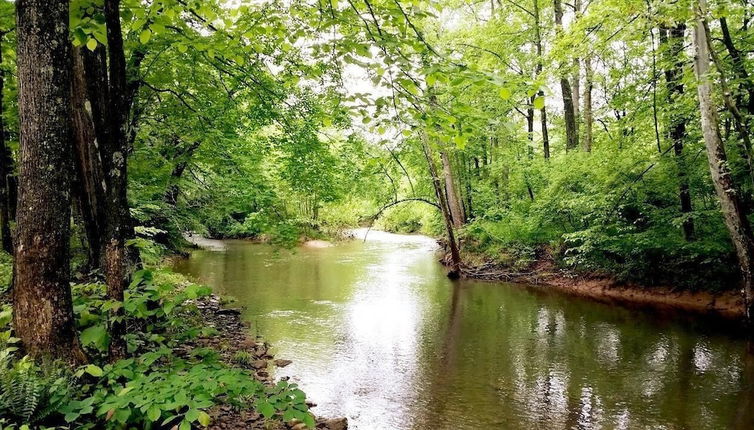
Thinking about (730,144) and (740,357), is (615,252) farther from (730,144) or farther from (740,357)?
(740,357)

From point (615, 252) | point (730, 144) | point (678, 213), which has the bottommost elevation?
point (615, 252)

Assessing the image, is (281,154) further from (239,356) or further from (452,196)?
(452,196)

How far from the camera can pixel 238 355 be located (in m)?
6.84

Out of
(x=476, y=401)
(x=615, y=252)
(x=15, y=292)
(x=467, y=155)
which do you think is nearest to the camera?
(x=15, y=292)

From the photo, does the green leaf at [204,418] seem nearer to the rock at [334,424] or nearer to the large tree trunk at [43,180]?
the large tree trunk at [43,180]

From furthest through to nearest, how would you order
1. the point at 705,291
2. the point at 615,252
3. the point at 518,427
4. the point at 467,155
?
1. the point at 467,155
2. the point at 615,252
3. the point at 705,291
4. the point at 518,427

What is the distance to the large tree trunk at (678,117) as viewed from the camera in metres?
9.79

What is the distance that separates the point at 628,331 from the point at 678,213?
402 cm

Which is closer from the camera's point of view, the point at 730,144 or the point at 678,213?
the point at 730,144

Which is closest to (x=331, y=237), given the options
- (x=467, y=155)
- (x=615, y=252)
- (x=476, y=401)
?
(x=467, y=155)

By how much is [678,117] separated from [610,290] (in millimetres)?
5315

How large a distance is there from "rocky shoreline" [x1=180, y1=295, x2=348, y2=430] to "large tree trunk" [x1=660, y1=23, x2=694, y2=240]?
9911 mm

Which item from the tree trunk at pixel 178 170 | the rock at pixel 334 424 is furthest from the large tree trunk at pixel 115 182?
the tree trunk at pixel 178 170

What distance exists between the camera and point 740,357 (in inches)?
297
